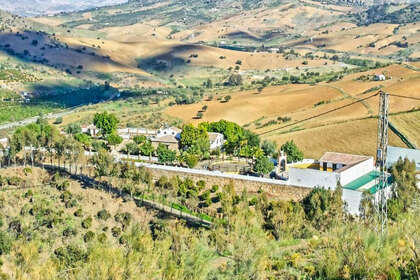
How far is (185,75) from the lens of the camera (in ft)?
460

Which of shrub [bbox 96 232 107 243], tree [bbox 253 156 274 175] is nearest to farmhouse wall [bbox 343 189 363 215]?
tree [bbox 253 156 274 175]

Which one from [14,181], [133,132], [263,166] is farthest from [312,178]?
[133,132]

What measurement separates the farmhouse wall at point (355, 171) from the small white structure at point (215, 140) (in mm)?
15873

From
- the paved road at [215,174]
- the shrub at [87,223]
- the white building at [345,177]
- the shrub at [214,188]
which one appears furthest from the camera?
the shrub at [214,188]

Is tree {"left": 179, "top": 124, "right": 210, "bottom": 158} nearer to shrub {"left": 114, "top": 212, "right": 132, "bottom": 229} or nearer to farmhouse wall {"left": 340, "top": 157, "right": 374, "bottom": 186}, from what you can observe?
shrub {"left": 114, "top": 212, "right": 132, "bottom": 229}

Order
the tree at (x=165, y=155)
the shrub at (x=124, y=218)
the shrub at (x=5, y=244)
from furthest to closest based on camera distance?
the tree at (x=165, y=155), the shrub at (x=124, y=218), the shrub at (x=5, y=244)

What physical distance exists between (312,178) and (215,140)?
16.1 meters

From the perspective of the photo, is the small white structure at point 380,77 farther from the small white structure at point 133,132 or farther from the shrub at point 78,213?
the shrub at point 78,213

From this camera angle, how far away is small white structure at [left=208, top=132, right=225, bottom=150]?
53.1 meters

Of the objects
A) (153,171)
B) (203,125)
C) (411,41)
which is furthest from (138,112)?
(411,41)

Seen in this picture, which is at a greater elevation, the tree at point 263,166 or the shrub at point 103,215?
the tree at point 263,166

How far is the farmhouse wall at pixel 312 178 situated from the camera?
3800 cm

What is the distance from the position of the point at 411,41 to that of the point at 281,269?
146 metres

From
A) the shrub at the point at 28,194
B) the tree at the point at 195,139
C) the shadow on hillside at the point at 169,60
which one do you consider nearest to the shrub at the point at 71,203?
the shrub at the point at 28,194
